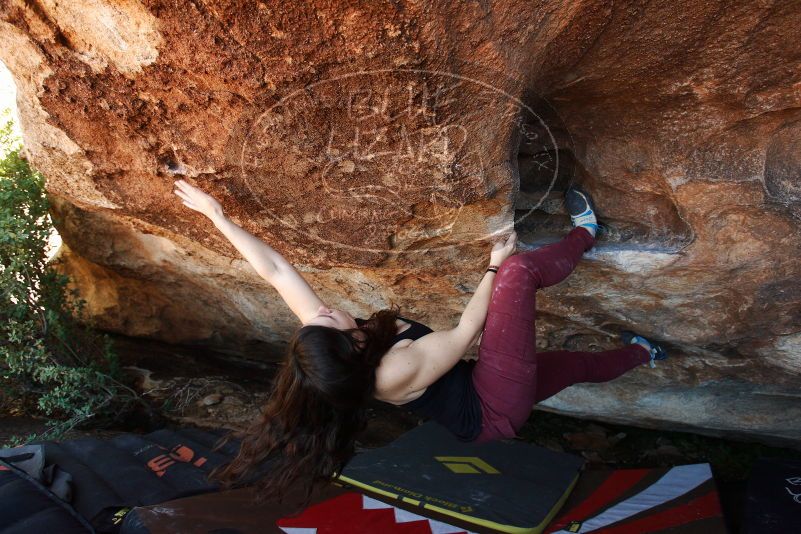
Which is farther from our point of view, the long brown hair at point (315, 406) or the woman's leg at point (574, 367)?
the woman's leg at point (574, 367)

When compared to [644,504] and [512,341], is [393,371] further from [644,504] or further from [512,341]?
[644,504]

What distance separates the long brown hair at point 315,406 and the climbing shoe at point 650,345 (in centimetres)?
137

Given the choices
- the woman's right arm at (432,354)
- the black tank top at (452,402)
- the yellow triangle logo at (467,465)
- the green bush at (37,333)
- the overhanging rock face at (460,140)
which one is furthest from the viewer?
the green bush at (37,333)

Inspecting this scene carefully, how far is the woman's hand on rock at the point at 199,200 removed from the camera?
2.23 metres

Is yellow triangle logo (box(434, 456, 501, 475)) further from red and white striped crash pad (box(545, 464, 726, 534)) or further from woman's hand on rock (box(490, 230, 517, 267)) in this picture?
woman's hand on rock (box(490, 230, 517, 267))

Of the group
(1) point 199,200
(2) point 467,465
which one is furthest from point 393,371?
(2) point 467,465

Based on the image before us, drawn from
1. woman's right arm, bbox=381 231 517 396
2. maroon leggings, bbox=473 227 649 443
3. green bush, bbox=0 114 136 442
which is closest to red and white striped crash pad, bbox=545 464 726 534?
maroon leggings, bbox=473 227 649 443

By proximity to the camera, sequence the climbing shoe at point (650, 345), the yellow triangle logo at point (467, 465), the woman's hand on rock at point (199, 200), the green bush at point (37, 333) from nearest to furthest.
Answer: the woman's hand on rock at point (199, 200), the climbing shoe at point (650, 345), the yellow triangle logo at point (467, 465), the green bush at point (37, 333)

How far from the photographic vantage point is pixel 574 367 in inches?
95.1

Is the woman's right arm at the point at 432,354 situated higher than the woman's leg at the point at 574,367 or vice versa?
the woman's leg at the point at 574,367

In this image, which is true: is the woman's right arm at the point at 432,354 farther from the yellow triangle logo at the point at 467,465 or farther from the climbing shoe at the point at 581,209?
the yellow triangle logo at the point at 467,465

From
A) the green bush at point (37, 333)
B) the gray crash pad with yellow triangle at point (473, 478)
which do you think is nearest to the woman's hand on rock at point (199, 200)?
the gray crash pad with yellow triangle at point (473, 478)

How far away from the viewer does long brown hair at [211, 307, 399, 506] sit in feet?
6.02

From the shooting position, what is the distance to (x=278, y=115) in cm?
198
